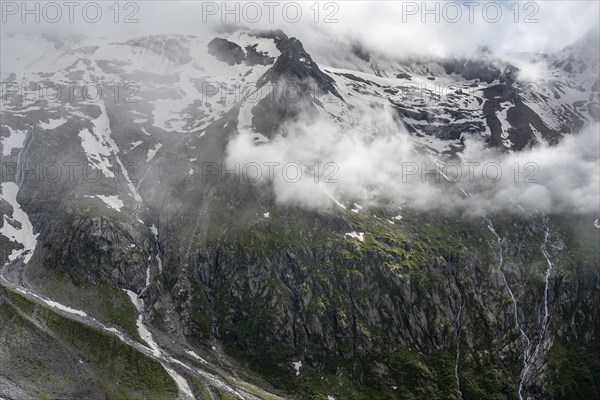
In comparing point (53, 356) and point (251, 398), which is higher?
point (53, 356)

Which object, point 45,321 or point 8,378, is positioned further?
point 45,321

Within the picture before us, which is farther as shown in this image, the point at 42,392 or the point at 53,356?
the point at 53,356

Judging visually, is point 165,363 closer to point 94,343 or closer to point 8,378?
point 94,343

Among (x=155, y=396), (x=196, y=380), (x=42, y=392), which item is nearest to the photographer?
(x=42, y=392)

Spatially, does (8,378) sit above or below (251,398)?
above

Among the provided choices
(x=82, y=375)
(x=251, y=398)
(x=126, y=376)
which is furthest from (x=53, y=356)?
(x=251, y=398)

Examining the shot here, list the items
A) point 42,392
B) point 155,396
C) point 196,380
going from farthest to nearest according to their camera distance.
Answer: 1. point 196,380
2. point 155,396
3. point 42,392

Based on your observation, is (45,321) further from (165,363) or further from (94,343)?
(165,363)

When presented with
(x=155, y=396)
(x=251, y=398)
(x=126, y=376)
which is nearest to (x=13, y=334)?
(x=126, y=376)

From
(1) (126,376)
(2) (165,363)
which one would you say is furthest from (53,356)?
(2) (165,363)
